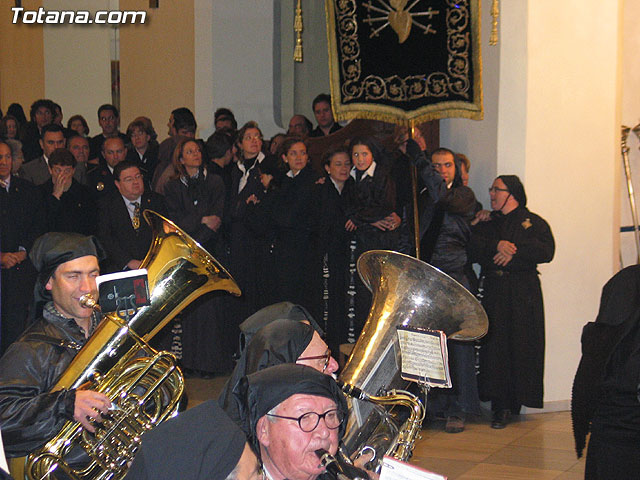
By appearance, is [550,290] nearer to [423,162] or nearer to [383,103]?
[423,162]

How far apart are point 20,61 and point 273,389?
12593 mm

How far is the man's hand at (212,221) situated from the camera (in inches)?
293

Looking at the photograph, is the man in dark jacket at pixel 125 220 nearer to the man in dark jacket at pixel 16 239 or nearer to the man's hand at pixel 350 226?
the man in dark jacket at pixel 16 239

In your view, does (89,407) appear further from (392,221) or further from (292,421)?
(392,221)

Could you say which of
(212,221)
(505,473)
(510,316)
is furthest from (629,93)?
(505,473)

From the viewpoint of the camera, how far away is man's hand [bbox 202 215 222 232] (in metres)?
7.45

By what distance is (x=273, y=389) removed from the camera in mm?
2619

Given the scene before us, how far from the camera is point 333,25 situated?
265 inches

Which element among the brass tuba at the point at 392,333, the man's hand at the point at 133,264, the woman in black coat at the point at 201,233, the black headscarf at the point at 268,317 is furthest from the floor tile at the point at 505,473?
the man's hand at the point at 133,264

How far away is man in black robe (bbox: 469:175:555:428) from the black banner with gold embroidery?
0.72 metres

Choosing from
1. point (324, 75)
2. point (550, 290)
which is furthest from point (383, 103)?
point (324, 75)

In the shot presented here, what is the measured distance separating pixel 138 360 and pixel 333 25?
4009 millimetres

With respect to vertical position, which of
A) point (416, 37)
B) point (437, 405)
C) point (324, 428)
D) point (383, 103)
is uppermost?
point (416, 37)

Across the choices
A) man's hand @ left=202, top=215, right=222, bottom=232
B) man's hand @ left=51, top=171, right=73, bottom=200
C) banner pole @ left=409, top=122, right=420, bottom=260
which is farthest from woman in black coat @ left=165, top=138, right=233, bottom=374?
banner pole @ left=409, top=122, right=420, bottom=260
